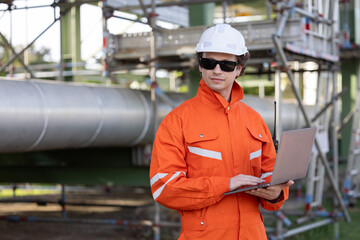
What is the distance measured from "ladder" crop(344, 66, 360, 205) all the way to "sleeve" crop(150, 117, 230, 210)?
300 inches

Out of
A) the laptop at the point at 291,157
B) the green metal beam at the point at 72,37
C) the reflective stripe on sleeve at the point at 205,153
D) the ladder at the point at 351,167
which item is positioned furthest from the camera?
the green metal beam at the point at 72,37

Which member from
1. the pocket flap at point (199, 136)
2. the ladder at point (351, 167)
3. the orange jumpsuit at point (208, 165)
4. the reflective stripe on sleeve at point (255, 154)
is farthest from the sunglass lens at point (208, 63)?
the ladder at point (351, 167)

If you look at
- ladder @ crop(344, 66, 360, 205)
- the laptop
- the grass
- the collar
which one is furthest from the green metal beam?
the laptop

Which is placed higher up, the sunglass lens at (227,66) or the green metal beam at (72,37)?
the green metal beam at (72,37)

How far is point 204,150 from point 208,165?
7cm

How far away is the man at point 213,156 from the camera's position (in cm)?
278

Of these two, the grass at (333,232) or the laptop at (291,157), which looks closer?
the laptop at (291,157)

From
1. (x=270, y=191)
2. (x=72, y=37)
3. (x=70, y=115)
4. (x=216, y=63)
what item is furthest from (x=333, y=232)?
(x=72, y=37)

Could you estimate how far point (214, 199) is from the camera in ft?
9.09

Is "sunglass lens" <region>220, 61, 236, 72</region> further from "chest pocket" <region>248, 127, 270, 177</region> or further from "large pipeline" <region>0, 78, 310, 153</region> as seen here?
Result: "large pipeline" <region>0, 78, 310, 153</region>

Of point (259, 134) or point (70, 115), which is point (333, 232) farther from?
point (259, 134)

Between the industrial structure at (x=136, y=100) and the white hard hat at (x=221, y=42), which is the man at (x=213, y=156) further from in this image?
the industrial structure at (x=136, y=100)

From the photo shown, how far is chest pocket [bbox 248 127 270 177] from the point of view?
301 centimetres

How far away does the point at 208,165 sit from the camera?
2891 mm
